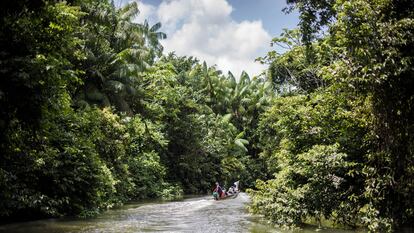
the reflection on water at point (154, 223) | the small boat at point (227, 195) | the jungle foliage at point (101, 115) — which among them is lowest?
the reflection on water at point (154, 223)

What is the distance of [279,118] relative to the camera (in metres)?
16.9

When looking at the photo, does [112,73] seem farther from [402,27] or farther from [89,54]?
[402,27]

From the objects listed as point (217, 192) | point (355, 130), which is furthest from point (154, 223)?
point (217, 192)

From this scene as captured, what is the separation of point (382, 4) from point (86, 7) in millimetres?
17968

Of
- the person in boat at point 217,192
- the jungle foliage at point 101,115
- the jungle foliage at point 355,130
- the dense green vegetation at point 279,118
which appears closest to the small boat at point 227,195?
the person in boat at point 217,192

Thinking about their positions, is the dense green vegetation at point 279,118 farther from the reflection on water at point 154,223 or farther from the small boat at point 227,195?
the small boat at point 227,195

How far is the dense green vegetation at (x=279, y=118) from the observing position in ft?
28.1

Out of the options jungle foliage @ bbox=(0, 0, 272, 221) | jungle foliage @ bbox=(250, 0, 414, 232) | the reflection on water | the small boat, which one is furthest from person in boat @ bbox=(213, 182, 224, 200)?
jungle foliage @ bbox=(250, 0, 414, 232)

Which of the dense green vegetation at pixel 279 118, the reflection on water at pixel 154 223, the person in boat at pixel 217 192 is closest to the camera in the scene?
the dense green vegetation at pixel 279 118

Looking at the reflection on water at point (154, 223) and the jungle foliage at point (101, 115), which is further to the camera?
the reflection on water at point (154, 223)

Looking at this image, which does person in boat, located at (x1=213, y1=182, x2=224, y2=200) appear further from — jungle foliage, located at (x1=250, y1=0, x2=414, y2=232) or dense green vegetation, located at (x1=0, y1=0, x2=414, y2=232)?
jungle foliage, located at (x1=250, y1=0, x2=414, y2=232)

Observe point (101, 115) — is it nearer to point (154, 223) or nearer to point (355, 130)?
point (154, 223)

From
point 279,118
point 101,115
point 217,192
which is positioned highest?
point 101,115

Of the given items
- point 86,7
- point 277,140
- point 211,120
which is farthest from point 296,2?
point 211,120
